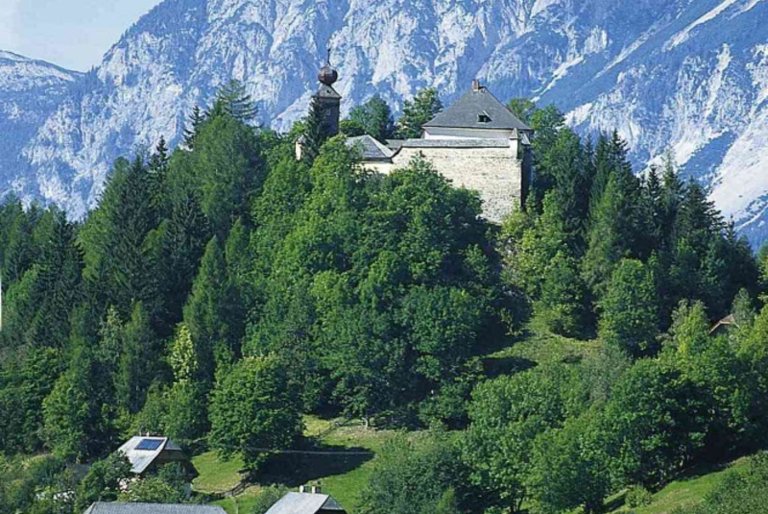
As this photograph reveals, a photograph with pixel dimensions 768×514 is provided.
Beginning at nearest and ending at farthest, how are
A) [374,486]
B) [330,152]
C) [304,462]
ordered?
[374,486]
[304,462]
[330,152]

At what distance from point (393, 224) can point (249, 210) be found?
36.4 ft

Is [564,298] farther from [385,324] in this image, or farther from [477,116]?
[477,116]

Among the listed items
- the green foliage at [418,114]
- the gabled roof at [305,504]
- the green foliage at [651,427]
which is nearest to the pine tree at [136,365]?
the gabled roof at [305,504]

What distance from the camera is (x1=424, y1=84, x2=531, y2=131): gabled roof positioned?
100250 mm

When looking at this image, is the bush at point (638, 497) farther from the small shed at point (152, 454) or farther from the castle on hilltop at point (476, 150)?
the castle on hilltop at point (476, 150)

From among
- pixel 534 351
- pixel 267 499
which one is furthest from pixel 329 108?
pixel 267 499

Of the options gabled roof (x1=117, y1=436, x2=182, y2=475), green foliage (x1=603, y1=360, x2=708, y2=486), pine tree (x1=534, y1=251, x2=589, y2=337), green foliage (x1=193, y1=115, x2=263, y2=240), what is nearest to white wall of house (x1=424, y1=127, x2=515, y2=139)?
green foliage (x1=193, y1=115, x2=263, y2=240)

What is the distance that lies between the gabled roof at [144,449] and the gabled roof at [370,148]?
20982 mm

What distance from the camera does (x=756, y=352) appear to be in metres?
79.2

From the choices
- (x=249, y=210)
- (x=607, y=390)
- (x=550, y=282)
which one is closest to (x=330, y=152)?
(x=249, y=210)

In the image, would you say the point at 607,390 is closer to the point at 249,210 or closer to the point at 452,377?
the point at 452,377

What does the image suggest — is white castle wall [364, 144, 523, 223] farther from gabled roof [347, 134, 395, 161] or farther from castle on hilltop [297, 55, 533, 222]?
gabled roof [347, 134, 395, 161]

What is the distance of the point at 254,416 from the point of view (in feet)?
279

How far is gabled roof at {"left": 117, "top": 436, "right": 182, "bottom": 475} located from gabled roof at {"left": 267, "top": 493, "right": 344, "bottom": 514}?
882 centimetres
